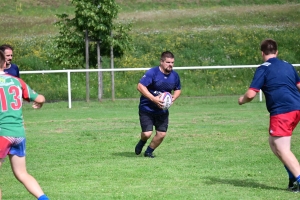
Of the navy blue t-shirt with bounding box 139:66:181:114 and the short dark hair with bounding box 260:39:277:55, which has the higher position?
the short dark hair with bounding box 260:39:277:55

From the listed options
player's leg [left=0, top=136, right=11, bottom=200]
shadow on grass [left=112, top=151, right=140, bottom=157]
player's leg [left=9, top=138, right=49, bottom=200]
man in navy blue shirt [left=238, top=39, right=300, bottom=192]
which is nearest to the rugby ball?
shadow on grass [left=112, top=151, right=140, bottom=157]

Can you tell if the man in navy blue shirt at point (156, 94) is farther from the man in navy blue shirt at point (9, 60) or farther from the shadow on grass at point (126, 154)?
the man in navy blue shirt at point (9, 60)

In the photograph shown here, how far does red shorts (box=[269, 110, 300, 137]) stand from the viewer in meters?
8.57

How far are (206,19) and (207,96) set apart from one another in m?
15.7

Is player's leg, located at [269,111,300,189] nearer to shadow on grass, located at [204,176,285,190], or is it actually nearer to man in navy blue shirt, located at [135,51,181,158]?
shadow on grass, located at [204,176,285,190]

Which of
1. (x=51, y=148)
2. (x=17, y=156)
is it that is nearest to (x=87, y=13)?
(x=51, y=148)

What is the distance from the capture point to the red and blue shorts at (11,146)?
720cm

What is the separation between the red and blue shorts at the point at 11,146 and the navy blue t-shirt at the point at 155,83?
15.0 feet

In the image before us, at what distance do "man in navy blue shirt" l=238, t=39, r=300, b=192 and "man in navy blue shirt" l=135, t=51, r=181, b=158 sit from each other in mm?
3099

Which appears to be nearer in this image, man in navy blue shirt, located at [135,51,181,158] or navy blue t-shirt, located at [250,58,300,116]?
navy blue t-shirt, located at [250,58,300,116]

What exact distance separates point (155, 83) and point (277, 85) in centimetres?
352

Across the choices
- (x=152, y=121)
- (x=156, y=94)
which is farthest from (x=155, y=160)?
(x=156, y=94)

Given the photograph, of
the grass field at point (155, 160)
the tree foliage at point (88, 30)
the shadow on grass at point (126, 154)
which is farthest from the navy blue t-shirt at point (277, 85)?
the tree foliage at point (88, 30)

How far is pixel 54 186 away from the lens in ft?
31.2
